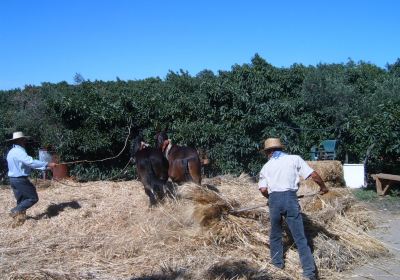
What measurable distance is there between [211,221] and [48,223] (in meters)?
3.38

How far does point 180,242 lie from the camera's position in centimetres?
705

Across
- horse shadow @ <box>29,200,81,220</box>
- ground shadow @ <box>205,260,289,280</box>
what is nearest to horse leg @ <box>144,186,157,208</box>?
horse shadow @ <box>29,200,81,220</box>

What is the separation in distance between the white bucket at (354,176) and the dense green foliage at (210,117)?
0.50 m

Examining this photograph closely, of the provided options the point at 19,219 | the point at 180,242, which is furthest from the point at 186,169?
the point at 19,219

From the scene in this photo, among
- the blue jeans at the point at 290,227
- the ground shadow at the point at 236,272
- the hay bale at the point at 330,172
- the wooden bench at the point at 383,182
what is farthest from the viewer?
the hay bale at the point at 330,172

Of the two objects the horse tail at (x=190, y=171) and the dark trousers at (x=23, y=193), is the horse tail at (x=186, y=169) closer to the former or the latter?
the horse tail at (x=190, y=171)

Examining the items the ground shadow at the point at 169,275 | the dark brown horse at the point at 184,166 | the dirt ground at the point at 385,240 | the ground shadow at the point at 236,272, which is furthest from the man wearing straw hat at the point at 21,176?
the dirt ground at the point at 385,240

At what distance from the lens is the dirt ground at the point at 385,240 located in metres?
6.52

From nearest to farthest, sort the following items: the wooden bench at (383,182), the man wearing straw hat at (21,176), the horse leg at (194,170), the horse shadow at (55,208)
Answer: the man wearing straw hat at (21,176) < the horse shadow at (55,208) < the horse leg at (194,170) < the wooden bench at (383,182)

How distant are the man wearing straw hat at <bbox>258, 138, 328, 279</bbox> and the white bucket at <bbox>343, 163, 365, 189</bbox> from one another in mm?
7758

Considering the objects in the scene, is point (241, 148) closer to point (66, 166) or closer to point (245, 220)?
point (66, 166)

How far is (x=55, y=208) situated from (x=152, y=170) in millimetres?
2140

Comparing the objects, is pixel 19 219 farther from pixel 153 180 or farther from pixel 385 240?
pixel 385 240

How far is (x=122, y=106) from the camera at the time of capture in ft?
49.5
